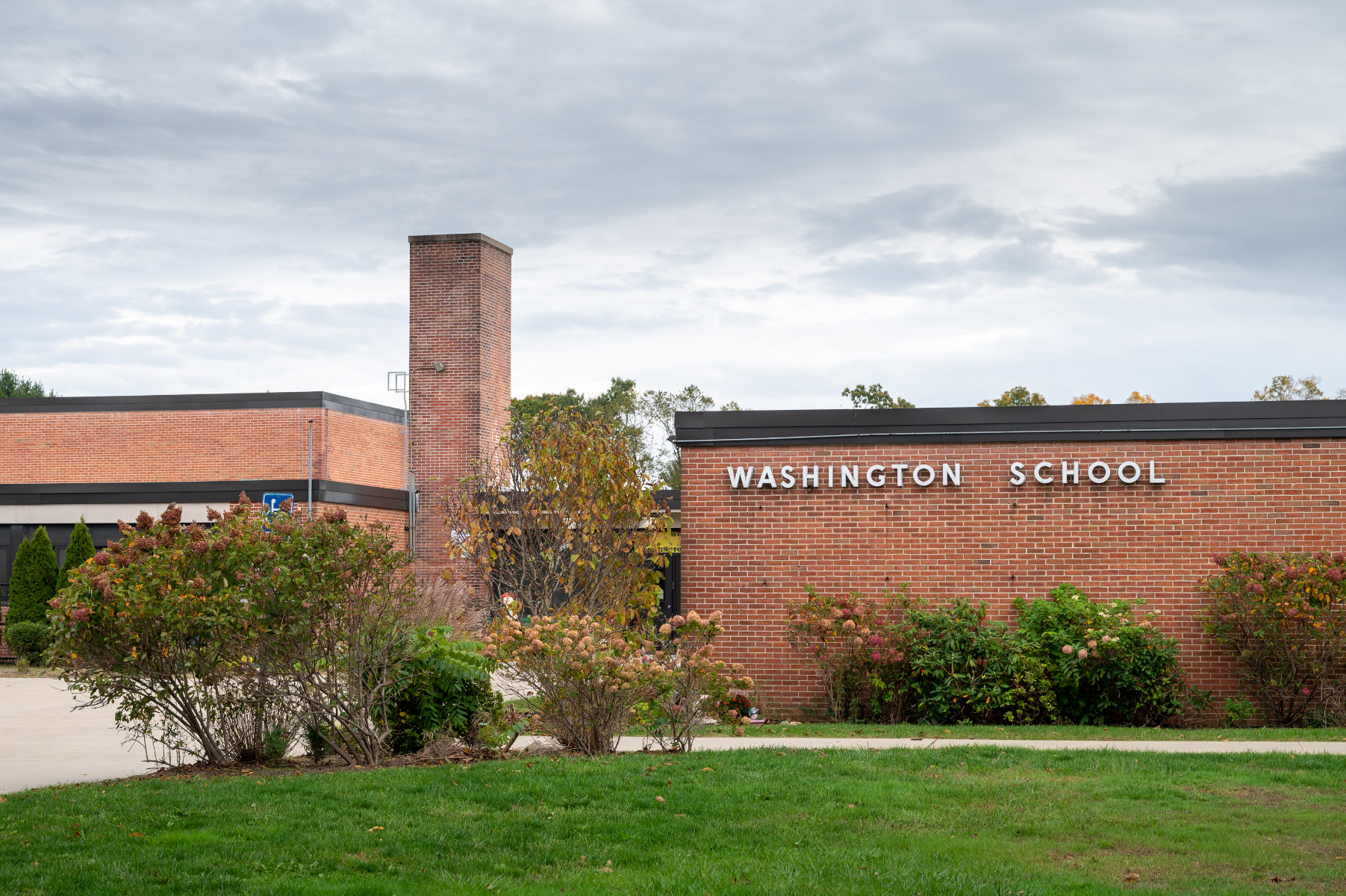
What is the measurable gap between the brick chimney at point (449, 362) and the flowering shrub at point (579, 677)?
20338 mm

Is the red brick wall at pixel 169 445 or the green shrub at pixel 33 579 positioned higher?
the red brick wall at pixel 169 445

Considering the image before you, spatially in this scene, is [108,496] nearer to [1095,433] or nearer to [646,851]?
[1095,433]

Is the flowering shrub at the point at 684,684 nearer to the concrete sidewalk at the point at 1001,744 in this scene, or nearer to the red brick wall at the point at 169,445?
the concrete sidewalk at the point at 1001,744

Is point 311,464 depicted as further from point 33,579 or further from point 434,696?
point 434,696

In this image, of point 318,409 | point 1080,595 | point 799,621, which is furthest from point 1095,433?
point 318,409

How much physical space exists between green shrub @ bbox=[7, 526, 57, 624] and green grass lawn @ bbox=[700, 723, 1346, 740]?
18897mm

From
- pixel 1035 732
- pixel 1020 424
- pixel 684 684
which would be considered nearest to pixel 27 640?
pixel 684 684

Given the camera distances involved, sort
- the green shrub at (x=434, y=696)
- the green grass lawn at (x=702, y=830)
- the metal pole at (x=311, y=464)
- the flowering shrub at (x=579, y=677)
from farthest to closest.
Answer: the metal pole at (x=311, y=464)
the green shrub at (x=434, y=696)
the flowering shrub at (x=579, y=677)
the green grass lawn at (x=702, y=830)

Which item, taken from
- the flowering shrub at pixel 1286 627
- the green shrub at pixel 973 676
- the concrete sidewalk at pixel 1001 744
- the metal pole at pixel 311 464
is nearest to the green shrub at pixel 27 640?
the metal pole at pixel 311 464

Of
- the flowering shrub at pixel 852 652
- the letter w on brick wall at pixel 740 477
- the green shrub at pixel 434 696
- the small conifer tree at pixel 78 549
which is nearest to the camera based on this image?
the green shrub at pixel 434 696

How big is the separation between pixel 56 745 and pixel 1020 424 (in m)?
11.4

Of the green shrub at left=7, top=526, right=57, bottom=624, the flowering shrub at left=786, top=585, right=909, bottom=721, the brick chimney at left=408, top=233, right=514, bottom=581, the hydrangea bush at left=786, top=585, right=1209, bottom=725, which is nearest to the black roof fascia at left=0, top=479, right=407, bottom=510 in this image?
the green shrub at left=7, top=526, right=57, bottom=624

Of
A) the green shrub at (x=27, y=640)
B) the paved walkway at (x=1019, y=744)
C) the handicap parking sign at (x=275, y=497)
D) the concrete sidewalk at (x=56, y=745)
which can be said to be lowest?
the green shrub at (x=27, y=640)

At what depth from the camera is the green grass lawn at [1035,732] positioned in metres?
11.8
